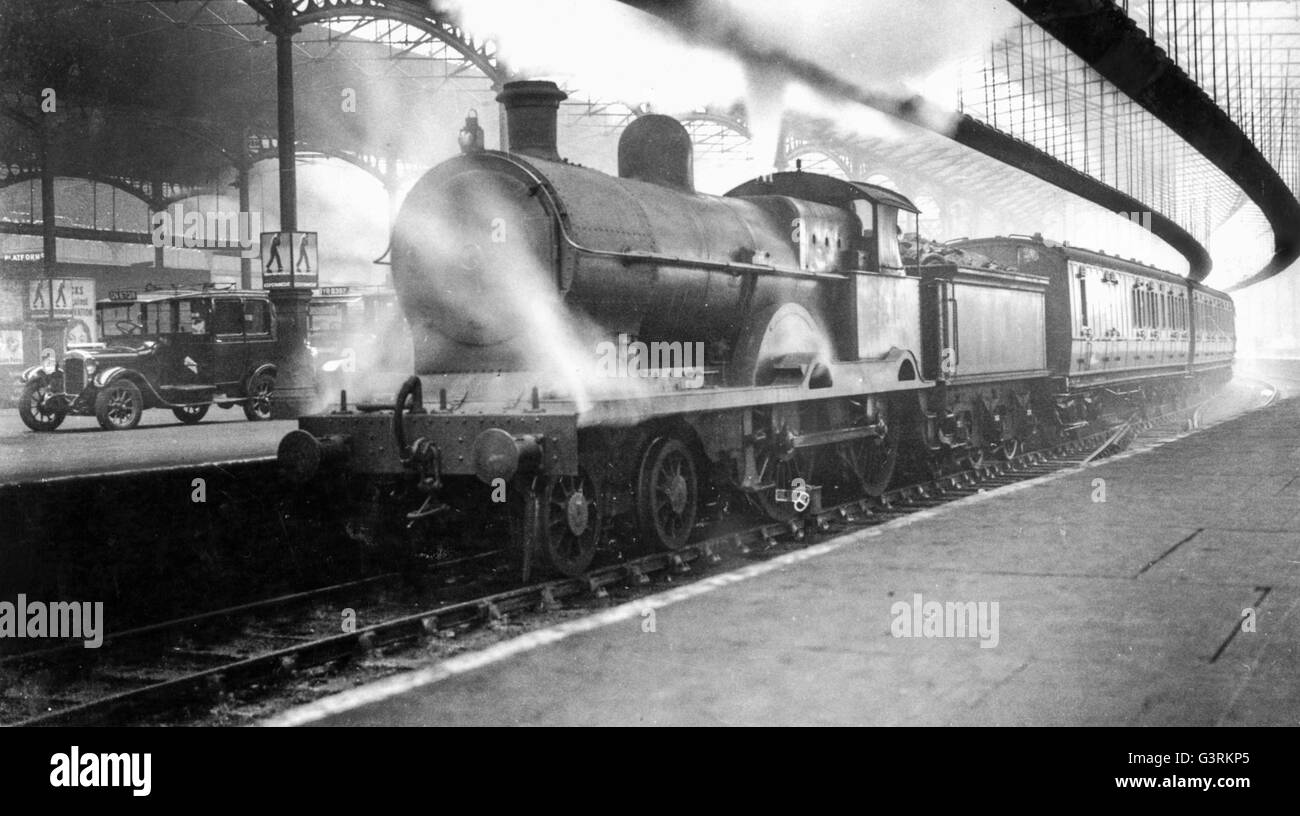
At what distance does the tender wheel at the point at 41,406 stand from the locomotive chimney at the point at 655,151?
443 inches

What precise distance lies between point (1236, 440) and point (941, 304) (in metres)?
7.49

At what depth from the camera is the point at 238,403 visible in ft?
61.0

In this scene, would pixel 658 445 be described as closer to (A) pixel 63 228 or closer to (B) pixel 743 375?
(B) pixel 743 375

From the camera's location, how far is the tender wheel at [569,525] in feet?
22.5

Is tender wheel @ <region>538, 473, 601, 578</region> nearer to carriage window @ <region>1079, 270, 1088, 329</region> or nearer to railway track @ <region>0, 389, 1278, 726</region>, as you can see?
railway track @ <region>0, 389, 1278, 726</region>

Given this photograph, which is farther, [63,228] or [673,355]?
[63,228]

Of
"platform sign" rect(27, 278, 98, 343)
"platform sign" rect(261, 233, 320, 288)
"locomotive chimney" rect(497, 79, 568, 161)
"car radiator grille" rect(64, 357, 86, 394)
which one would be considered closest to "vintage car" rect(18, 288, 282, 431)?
"car radiator grille" rect(64, 357, 86, 394)

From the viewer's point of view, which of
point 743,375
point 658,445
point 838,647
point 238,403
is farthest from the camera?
point 238,403

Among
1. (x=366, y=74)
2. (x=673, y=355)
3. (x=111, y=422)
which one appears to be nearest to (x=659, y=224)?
(x=673, y=355)

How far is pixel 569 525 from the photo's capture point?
6.84 meters

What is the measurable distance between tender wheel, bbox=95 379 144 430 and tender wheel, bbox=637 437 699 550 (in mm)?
11254

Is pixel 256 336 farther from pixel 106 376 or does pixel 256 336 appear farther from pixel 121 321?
pixel 106 376

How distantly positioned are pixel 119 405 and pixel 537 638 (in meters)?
13.1

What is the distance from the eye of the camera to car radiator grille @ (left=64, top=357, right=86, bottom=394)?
647 inches
